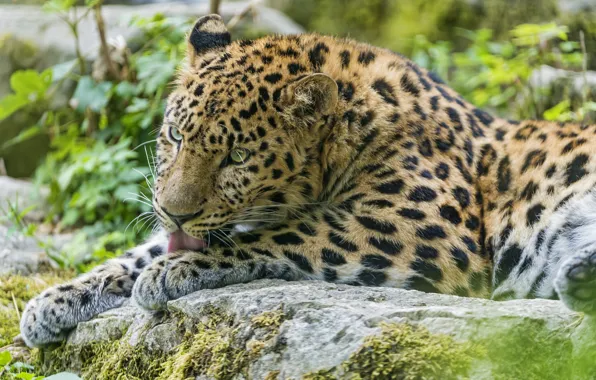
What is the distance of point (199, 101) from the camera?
223 inches

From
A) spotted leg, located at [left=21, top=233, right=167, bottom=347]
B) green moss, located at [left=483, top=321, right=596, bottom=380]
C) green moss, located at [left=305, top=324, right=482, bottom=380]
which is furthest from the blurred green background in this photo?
green moss, located at [left=483, top=321, right=596, bottom=380]

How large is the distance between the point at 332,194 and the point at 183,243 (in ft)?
3.63

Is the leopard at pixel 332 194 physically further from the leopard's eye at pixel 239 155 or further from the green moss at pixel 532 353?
the green moss at pixel 532 353

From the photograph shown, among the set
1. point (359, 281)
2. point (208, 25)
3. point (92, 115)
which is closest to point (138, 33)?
point (92, 115)

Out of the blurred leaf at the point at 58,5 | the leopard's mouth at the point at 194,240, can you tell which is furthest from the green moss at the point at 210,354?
the blurred leaf at the point at 58,5

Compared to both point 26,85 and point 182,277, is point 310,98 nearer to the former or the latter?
point 182,277

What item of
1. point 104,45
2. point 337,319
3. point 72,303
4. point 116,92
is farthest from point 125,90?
point 337,319

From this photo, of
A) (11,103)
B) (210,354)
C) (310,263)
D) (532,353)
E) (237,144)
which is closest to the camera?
(532,353)

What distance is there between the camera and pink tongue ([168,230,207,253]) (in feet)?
18.2

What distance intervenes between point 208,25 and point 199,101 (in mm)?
945

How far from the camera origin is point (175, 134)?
5762mm

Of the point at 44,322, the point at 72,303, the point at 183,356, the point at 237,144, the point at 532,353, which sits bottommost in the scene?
the point at 44,322

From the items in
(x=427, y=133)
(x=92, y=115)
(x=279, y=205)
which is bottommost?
(x=92, y=115)

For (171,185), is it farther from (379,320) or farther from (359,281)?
(379,320)
